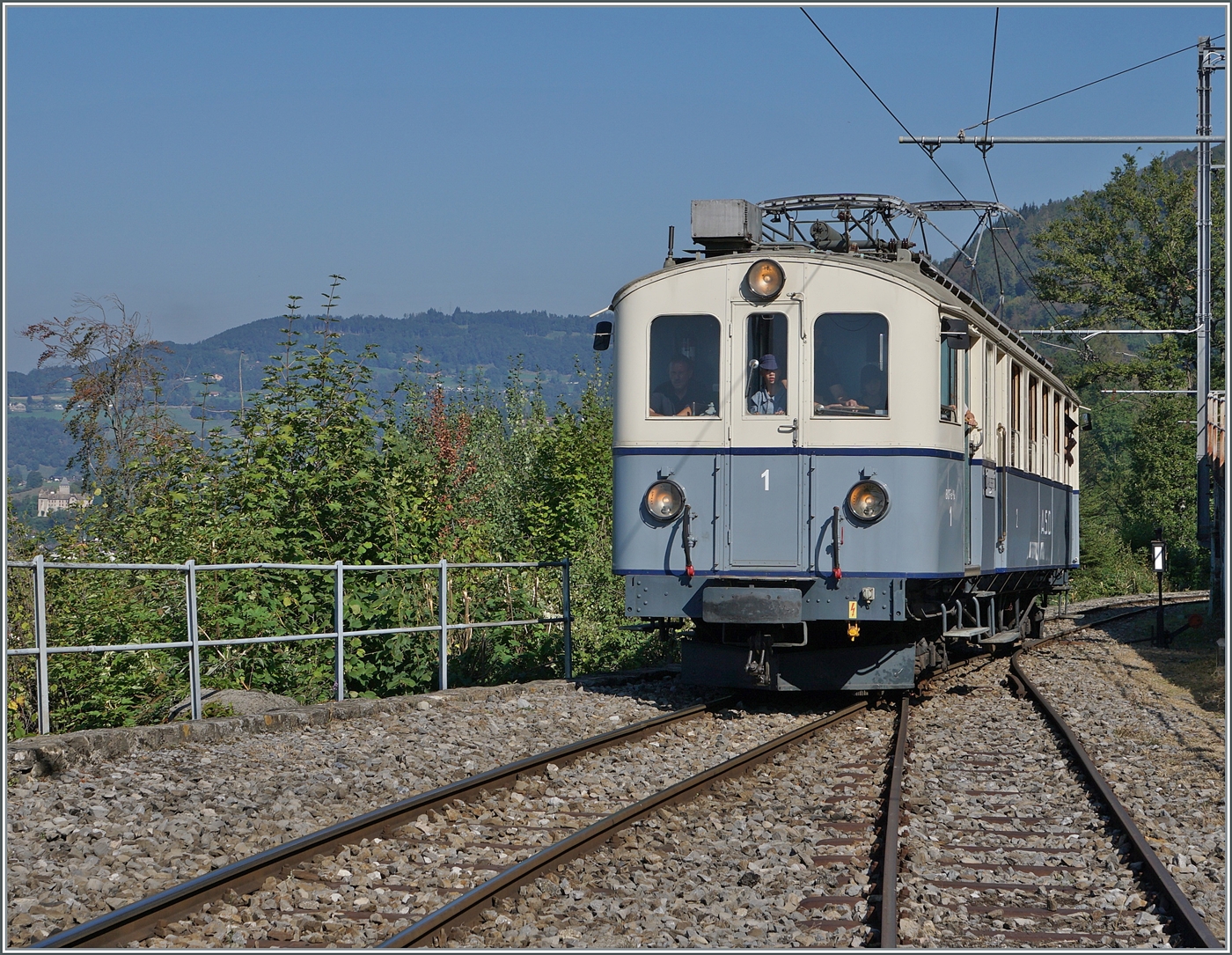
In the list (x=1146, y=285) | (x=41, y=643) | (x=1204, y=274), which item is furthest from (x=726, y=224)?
(x=1146, y=285)

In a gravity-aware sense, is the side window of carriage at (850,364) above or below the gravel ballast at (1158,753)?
above

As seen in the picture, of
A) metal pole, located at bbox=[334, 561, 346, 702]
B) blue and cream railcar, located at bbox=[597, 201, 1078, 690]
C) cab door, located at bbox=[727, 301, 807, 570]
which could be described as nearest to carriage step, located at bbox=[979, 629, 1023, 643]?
blue and cream railcar, located at bbox=[597, 201, 1078, 690]

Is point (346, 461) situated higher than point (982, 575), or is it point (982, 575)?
point (346, 461)

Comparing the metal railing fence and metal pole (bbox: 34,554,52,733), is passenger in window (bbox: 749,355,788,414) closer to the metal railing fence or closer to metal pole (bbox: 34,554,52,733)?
the metal railing fence

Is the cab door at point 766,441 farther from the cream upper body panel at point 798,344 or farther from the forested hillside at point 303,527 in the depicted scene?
the forested hillside at point 303,527

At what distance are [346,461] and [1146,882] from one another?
9003 millimetres

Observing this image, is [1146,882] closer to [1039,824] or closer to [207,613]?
[1039,824]

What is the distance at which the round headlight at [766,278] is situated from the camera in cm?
1056

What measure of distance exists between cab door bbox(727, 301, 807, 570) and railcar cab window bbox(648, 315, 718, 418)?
0.63 ft

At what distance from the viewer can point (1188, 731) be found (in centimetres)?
1035

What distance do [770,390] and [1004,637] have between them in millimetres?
4774

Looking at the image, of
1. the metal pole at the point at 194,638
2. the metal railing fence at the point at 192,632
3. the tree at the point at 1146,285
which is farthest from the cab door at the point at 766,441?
the tree at the point at 1146,285

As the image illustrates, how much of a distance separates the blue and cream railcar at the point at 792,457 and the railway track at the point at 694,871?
7.50ft

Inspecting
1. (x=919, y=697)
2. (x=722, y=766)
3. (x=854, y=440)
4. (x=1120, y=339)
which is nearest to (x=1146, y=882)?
(x=722, y=766)
